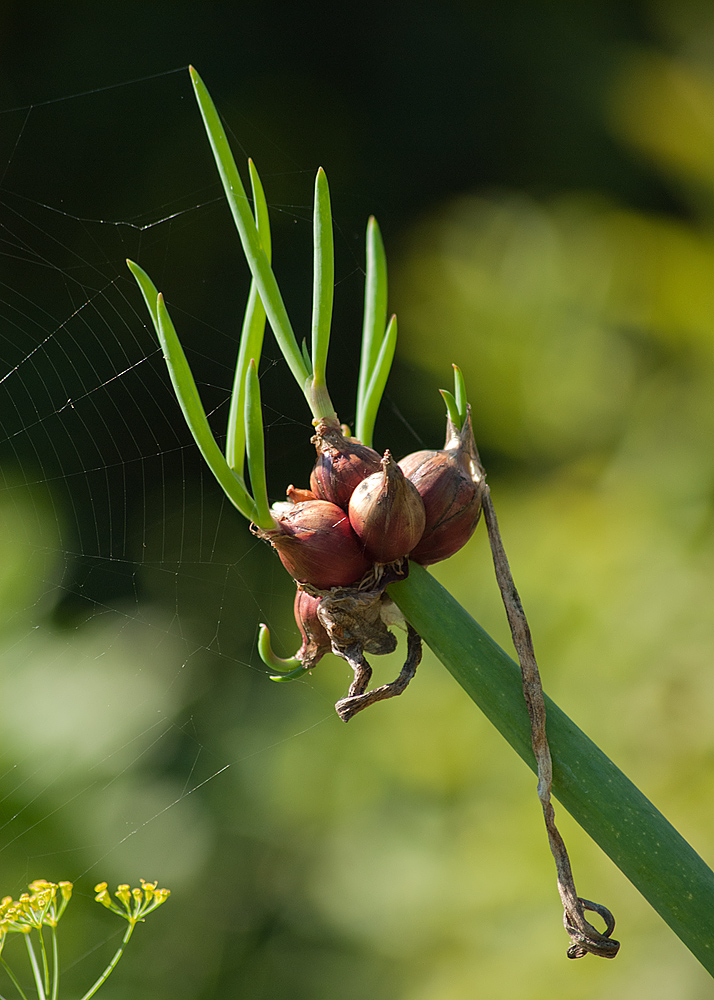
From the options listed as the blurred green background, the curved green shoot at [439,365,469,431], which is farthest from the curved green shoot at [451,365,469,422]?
the blurred green background

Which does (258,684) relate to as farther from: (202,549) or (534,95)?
(534,95)

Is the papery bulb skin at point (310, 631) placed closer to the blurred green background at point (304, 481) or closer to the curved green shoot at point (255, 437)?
the curved green shoot at point (255, 437)

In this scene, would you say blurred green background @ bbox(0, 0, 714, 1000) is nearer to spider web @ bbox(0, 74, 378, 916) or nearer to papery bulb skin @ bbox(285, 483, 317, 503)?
spider web @ bbox(0, 74, 378, 916)

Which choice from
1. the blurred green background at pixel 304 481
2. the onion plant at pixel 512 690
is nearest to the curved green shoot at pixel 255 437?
Result: the onion plant at pixel 512 690

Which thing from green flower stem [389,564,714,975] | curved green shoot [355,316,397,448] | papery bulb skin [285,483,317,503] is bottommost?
green flower stem [389,564,714,975]

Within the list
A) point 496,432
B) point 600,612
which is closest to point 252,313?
point 600,612

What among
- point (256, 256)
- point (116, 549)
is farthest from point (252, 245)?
point (116, 549)
